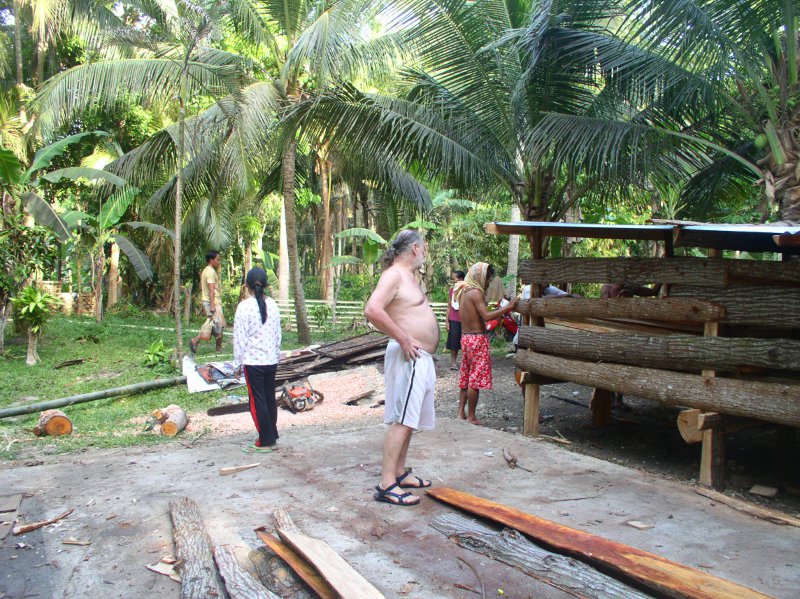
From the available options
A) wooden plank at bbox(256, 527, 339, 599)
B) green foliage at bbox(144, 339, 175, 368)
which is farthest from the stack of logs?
green foliage at bbox(144, 339, 175, 368)

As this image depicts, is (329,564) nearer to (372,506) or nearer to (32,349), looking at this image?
(372,506)

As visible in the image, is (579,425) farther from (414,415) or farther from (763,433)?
(414,415)

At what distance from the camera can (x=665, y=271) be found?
5.79 meters

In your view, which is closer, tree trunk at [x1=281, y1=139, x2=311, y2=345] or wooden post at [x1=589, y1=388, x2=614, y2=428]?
wooden post at [x1=589, y1=388, x2=614, y2=428]

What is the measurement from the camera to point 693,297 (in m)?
5.54

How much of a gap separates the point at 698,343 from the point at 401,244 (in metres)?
2.58

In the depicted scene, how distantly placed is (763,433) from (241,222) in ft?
65.0

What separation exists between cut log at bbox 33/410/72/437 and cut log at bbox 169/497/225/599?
12.8ft

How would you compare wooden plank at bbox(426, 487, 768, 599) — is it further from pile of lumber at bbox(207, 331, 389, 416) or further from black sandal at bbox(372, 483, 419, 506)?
pile of lumber at bbox(207, 331, 389, 416)

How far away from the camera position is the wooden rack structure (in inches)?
195

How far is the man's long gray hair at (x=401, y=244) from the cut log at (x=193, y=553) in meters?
2.02

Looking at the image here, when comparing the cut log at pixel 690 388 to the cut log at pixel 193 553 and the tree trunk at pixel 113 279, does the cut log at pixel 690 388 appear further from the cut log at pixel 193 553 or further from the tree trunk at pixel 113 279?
the tree trunk at pixel 113 279

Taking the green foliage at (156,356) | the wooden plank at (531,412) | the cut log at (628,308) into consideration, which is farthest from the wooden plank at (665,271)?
the green foliage at (156,356)

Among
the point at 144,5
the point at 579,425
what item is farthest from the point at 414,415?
the point at 144,5
